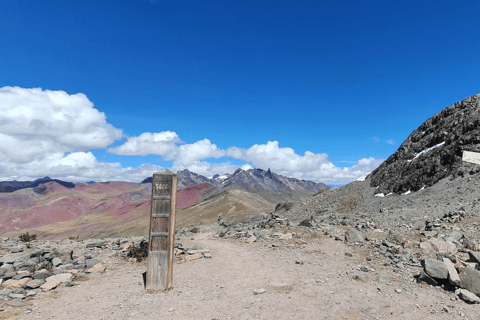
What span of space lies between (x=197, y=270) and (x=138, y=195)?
186 metres

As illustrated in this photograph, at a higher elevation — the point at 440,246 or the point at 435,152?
the point at 435,152

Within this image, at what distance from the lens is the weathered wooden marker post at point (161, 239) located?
8.34 meters

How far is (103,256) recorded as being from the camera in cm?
1180

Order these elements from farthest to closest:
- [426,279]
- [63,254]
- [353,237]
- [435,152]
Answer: [435,152] → [353,237] → [63,254] → [426,279]

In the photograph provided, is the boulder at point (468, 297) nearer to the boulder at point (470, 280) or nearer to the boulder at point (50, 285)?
the boulder at point (470, 280)

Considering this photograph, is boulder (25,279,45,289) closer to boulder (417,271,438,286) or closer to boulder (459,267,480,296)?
boulder (417,271,438,286)

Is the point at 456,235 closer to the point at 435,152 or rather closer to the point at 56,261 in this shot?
the point at 56,261

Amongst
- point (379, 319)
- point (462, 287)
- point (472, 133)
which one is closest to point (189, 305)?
point (379, 319)

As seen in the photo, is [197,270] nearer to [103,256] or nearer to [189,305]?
[189,305]

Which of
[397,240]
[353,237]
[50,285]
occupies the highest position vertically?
[397,240]

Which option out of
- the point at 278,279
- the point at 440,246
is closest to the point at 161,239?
the point at 278,279

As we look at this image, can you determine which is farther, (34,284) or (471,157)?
(471,157)

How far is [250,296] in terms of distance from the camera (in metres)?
7.88

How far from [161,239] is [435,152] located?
34.1 meters
